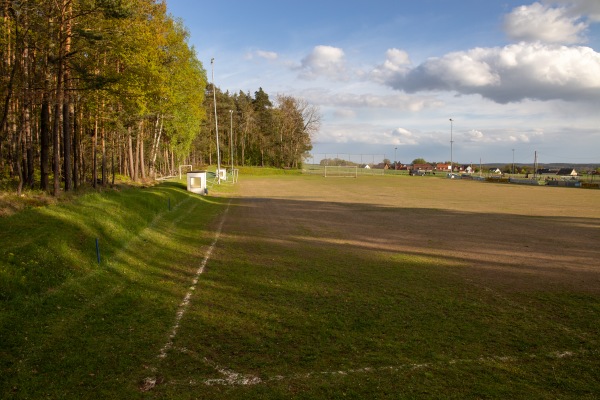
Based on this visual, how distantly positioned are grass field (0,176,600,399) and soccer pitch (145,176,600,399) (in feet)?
0.09

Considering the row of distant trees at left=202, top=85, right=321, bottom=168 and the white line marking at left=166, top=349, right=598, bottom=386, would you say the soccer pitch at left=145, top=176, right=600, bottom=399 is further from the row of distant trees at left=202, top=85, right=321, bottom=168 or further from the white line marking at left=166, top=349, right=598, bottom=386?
the row of distant trees at left=202, top=85, right=321, bottom=168

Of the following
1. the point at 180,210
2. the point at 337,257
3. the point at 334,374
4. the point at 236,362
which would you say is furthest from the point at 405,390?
the point at 180,210

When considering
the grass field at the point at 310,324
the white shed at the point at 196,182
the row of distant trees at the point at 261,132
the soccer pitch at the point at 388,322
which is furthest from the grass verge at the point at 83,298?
the row of distant trees at the point at 261,132

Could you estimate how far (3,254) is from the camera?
8.47 m

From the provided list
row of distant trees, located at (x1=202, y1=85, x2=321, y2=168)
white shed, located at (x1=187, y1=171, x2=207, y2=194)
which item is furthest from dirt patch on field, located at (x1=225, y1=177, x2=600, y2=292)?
row of distant trees, located at (x1=202, y1=85, x2=321, y2=168)

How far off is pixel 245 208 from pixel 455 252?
15758 mm

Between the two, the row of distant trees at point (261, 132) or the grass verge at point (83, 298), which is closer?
the grass verge at point (83, 298)

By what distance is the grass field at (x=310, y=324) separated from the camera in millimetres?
5121

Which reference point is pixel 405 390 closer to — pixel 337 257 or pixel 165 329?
pixel 165 329

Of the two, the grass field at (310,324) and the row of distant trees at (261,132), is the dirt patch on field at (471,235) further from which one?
the row of distant trees at (261,132)

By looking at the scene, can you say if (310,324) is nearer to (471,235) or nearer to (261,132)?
(471,235)

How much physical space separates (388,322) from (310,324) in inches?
53.4

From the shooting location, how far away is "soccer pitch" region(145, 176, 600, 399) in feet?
16.9

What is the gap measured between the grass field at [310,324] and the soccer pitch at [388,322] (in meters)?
0.03
